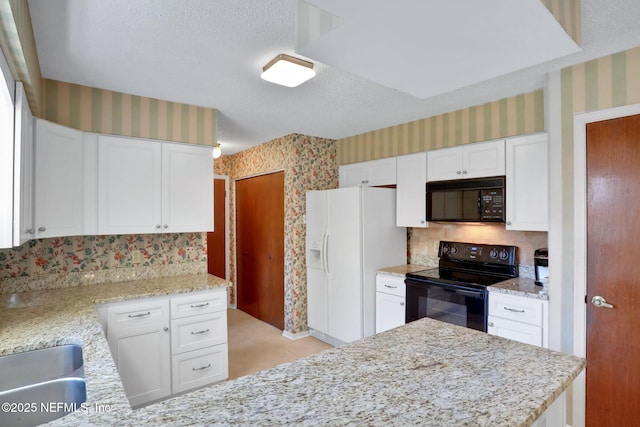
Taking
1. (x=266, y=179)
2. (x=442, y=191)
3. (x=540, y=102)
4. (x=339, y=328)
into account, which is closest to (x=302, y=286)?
(x=339, y=328)

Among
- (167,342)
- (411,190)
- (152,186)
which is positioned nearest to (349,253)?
(411,190)

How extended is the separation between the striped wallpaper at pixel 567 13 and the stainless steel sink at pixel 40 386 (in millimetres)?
2080

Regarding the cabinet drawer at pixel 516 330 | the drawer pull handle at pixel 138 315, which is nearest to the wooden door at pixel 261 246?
the drawer pull handle at pixel 138 315

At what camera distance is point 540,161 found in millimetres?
2525

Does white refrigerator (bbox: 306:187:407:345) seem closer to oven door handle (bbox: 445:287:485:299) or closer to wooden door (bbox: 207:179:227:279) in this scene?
oven door handle (bbox: 445:287:485:299)

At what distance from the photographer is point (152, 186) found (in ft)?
8.91

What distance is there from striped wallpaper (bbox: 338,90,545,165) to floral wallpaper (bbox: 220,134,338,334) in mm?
388

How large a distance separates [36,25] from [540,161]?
10.4 feet

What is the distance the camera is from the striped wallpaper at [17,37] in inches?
46.6

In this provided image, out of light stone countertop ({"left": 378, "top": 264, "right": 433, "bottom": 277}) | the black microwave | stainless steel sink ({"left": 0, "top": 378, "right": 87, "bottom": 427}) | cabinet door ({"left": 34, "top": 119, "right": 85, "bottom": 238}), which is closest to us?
stainless steel sink ({"left": 0, "top": 378, "right": 87, "bottom": 427})

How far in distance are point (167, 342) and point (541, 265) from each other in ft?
9.33

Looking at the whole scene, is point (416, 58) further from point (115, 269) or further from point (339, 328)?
point (339, 328)

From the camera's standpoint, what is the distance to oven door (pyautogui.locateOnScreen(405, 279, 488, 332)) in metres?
2.63

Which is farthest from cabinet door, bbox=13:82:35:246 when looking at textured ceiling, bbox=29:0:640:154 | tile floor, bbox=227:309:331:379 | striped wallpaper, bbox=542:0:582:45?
striped wallpaper, bbox=542:0:582:45
